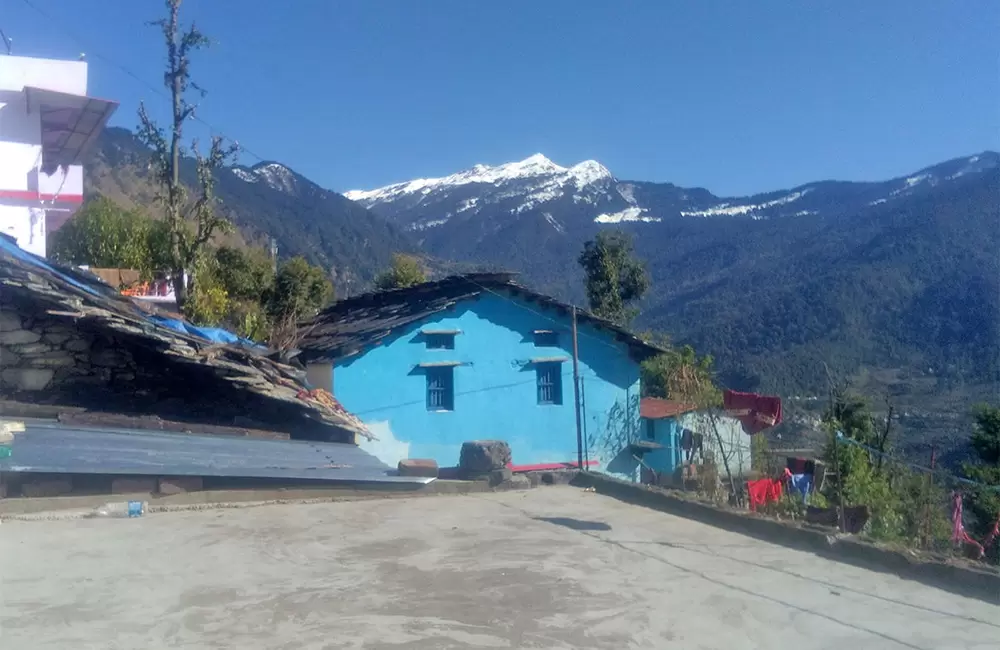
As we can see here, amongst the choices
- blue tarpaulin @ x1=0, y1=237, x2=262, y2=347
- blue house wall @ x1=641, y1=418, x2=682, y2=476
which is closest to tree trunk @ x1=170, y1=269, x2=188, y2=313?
blue house wall @ x1=641, y1=418, x2=682, y2=476

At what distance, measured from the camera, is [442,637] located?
15.2ft

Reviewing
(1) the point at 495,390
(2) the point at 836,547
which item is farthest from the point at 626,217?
(2) the point at 836,547

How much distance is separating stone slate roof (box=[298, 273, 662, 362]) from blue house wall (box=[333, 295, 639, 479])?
0.77 ft

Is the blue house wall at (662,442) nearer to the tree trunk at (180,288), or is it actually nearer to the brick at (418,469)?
the tree trunk at (180,288)

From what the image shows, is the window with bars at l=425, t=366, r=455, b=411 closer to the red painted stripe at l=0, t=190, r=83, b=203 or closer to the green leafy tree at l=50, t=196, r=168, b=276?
the red painted stripe at l=0, t=190, r=83, b=203

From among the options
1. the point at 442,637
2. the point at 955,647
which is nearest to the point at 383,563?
the point at 442,637

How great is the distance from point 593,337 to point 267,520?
15.5 m

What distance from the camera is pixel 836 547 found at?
24.4ft

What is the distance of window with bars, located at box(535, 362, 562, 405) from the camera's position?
22.1 meters

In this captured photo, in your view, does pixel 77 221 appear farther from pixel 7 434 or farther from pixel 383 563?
pixel 383 563

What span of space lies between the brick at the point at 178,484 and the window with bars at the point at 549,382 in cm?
1476

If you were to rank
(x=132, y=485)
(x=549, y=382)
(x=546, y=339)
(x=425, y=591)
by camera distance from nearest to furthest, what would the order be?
(x=425, y=591) → (x=132, y=485) → (x=546, y=339) → (x=549, y=382)

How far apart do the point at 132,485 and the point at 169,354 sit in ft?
3.90

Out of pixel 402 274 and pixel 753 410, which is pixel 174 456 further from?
pixel 402 274
